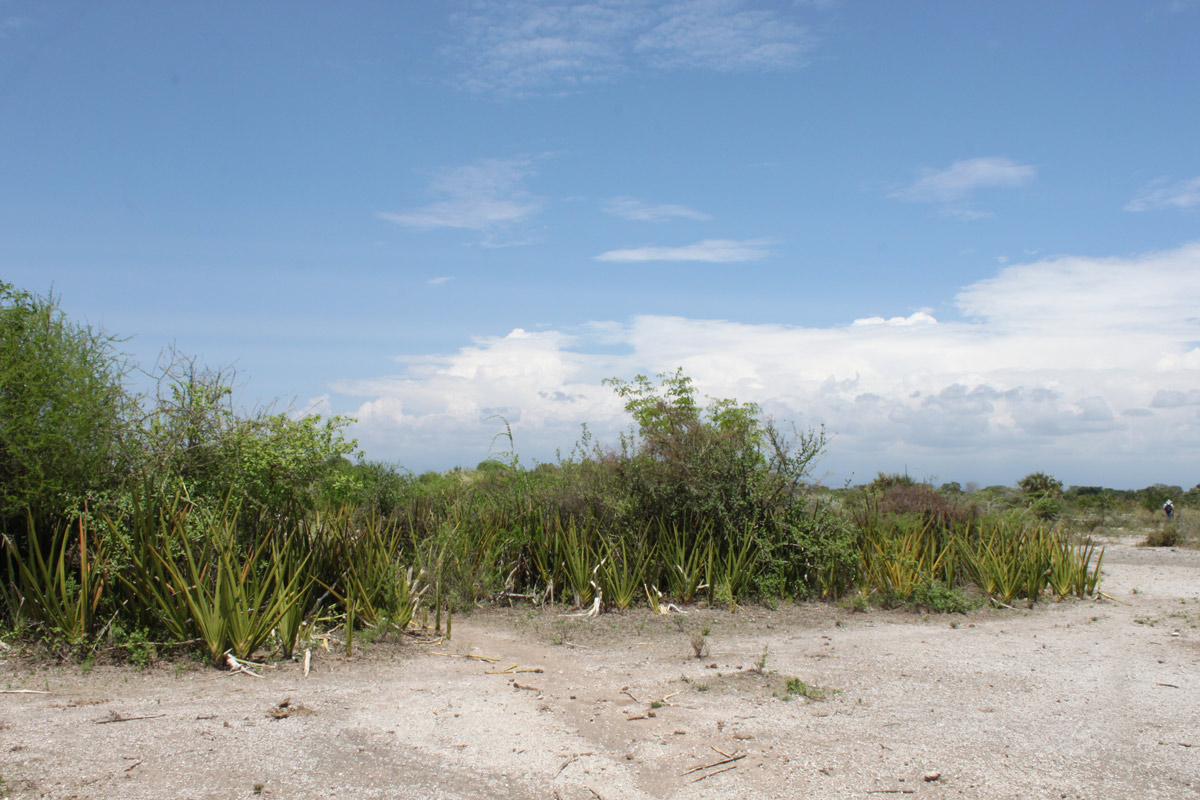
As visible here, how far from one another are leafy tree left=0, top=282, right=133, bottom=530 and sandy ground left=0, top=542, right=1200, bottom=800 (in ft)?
4.99

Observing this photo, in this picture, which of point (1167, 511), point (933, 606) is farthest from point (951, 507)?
point (1167, 511)

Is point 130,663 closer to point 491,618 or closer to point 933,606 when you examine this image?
point 491,618

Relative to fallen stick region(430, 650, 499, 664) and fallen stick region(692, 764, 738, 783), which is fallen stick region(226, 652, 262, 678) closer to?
fallen stick region(430, 650, 499, 664)

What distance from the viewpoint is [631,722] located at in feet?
17.9

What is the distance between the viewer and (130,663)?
6.54 meters

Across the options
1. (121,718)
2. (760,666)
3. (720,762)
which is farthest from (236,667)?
(760,666)

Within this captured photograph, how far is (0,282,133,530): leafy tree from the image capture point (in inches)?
277

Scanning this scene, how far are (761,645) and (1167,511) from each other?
26.4 meters

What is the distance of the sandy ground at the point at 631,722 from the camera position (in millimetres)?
4418

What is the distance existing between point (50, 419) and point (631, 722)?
5.75 meters

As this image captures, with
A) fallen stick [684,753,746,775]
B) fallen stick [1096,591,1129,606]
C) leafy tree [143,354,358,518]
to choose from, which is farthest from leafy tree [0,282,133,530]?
fallen stick [1096,591,1129,606]

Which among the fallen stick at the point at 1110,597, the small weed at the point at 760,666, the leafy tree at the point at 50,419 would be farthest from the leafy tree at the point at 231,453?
the fallen stick at the point at 1110,597

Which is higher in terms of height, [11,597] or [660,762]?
[11,597]

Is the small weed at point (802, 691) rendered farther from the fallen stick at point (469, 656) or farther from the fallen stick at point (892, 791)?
the fallen stick at point (469, 656)
